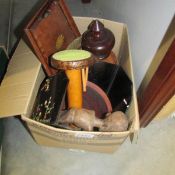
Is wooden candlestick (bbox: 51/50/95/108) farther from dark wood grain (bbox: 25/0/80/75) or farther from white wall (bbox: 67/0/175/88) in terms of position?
white wall (bbox: 67/0/175/88)

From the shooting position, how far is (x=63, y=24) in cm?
110

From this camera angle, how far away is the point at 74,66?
32.3 inches

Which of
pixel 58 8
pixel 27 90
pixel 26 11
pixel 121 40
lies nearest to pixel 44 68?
pixel 27 90

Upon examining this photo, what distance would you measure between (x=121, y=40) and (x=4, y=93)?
25.3 inches

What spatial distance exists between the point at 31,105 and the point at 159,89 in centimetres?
50

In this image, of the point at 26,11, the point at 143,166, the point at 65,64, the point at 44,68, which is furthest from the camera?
the point at 26,11

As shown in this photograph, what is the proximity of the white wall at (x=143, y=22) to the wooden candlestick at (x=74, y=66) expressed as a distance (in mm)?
292

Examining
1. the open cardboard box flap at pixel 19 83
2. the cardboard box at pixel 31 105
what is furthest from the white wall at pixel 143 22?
the open cardboard box flap at pixel 19 83

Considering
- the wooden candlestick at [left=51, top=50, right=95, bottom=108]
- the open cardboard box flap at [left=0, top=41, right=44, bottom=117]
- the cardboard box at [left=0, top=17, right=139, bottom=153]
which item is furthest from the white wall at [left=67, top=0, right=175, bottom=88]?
the open cardboard box flap at [left=0, top=41, right=44, bottom=117]

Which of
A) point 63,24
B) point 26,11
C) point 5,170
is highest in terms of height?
point 63,24

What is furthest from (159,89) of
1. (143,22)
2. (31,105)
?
(31,105)

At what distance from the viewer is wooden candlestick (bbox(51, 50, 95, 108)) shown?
823 millimetres

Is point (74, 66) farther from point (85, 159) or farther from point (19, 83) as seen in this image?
point (85, 159)

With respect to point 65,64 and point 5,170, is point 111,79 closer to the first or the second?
point 65,64
